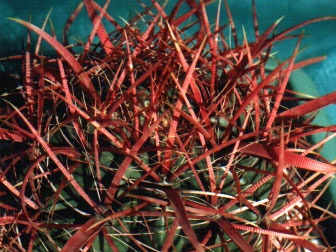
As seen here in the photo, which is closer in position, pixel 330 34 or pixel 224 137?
pixel 224 137

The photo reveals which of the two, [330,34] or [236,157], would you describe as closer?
[236,157]

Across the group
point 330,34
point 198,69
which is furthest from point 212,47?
point 330,34

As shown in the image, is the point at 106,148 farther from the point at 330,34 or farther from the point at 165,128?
the point at 330,34

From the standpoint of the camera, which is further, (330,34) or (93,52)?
(330,34)

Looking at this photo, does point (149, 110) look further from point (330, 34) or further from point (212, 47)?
point (330, 34)

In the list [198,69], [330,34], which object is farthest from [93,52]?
[330,34]

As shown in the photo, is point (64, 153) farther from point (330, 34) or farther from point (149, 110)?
point (330, 34)

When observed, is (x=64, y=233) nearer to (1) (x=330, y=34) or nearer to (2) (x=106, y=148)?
(2) (x=106, y=148)
